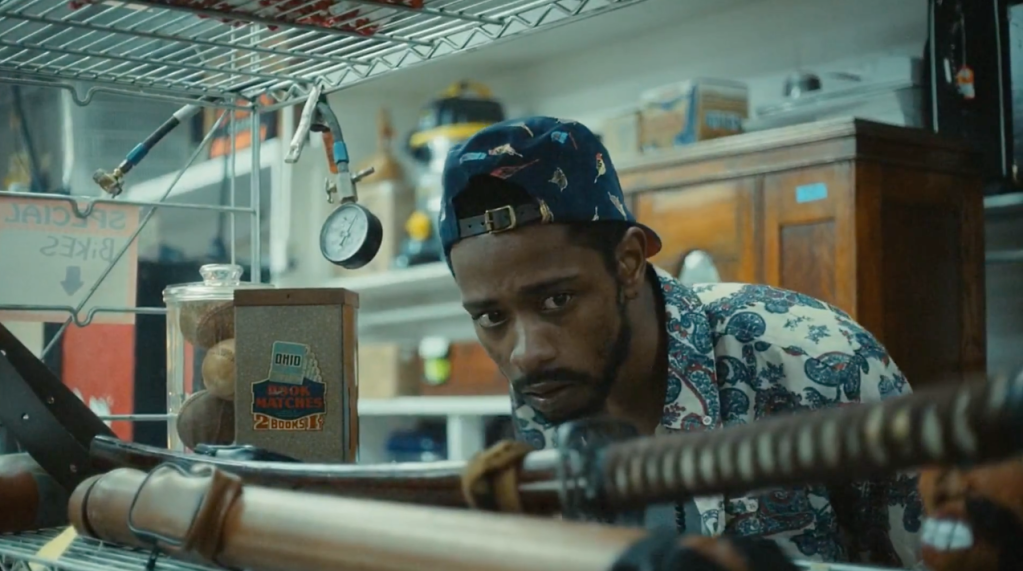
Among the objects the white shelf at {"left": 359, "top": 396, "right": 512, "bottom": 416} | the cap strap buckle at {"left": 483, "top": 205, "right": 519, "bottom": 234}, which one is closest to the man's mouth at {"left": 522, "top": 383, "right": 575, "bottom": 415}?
the cap strap buckle at {"left": 483, "top": 205, "right": 519, "bottom": 234}

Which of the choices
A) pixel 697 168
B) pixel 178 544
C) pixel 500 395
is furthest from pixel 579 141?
pixel 500 395

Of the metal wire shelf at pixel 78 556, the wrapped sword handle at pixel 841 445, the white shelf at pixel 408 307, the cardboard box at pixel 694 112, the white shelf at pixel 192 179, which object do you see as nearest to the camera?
the wrapped sword handle at pixel 841 445

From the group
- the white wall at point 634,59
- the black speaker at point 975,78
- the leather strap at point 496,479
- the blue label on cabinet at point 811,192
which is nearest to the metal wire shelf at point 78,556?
the leather strap at point 496,479

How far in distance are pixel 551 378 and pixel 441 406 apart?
5.16ft

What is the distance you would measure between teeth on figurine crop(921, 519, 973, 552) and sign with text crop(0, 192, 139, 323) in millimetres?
711

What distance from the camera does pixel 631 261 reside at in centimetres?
89

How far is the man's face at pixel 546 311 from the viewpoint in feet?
2.66

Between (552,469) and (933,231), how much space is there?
58.3 inches

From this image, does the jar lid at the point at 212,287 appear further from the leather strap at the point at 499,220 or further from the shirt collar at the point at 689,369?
the shirt collar at the point at 689,369

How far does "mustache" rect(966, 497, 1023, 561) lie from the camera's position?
0.32 metres

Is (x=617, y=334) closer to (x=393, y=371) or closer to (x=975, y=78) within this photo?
(x=975, y=78)

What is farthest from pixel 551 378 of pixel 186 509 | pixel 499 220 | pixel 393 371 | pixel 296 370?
pixel 393 371

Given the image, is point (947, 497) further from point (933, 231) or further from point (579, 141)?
point (933, 231)

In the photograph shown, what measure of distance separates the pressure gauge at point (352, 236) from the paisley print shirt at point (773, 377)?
0.21 m
